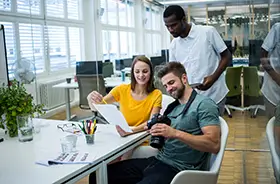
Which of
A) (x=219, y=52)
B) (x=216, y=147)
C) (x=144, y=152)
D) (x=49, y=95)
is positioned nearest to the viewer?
(x=216, y=147)

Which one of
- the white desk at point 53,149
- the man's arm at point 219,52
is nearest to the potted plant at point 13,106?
the white desk at point 53,149

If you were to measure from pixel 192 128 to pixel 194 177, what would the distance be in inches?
10.9

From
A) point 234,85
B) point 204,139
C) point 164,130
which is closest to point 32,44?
point 234,85

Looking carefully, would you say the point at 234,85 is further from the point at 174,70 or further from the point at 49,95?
the point at 49,95

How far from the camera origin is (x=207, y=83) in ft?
8.05

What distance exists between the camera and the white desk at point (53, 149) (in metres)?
1.38

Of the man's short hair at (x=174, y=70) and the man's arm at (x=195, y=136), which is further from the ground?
the man's short hair at (x=174, y=70)

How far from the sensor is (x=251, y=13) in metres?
3.90

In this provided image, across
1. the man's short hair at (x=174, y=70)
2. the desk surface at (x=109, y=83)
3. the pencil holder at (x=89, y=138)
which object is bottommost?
the pencil holder at (x=89, y=138)

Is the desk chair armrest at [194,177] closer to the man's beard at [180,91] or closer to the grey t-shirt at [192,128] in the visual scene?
the grey t-shirt at [192,128]

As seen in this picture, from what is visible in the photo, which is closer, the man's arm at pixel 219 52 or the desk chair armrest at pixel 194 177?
the desk chair armrest at pixel 194 177

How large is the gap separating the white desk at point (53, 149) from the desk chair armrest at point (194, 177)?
375mm

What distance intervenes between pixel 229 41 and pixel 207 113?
2570mm

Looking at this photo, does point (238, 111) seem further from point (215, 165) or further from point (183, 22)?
point (215, 165)
